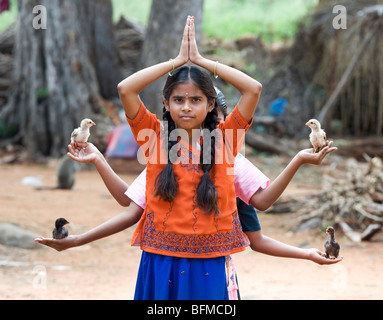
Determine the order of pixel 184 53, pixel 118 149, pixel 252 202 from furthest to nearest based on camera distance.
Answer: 1. pixel 118 149
2. pixel 252 202
3. pixel 184 53

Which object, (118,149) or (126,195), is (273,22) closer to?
(118,149)

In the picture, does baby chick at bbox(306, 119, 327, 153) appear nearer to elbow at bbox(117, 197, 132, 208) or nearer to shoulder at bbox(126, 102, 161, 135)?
shoulder at bbox(126, 102, 161, 135)

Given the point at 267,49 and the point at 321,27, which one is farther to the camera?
the point at 267,49

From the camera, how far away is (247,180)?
2451 millimetres

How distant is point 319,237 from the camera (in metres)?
6.18

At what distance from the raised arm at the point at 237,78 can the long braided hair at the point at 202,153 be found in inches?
2.7

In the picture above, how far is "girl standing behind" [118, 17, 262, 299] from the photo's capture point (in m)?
2.24

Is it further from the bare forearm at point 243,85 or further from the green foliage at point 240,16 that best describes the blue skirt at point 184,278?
the green foliage at point 240,16

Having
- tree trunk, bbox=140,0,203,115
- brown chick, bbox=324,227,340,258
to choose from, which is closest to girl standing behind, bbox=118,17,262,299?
brown chick, bbox=324,227,340,258

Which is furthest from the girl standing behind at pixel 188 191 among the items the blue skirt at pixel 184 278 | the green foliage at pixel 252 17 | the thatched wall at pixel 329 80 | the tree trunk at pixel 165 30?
the green foliage at pixel 252 17

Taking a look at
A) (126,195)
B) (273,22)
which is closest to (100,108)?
(126,195)

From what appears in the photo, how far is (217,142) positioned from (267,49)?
49.3 feet

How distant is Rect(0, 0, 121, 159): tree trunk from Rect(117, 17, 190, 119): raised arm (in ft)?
29.6

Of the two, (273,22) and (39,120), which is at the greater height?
(273,22)
